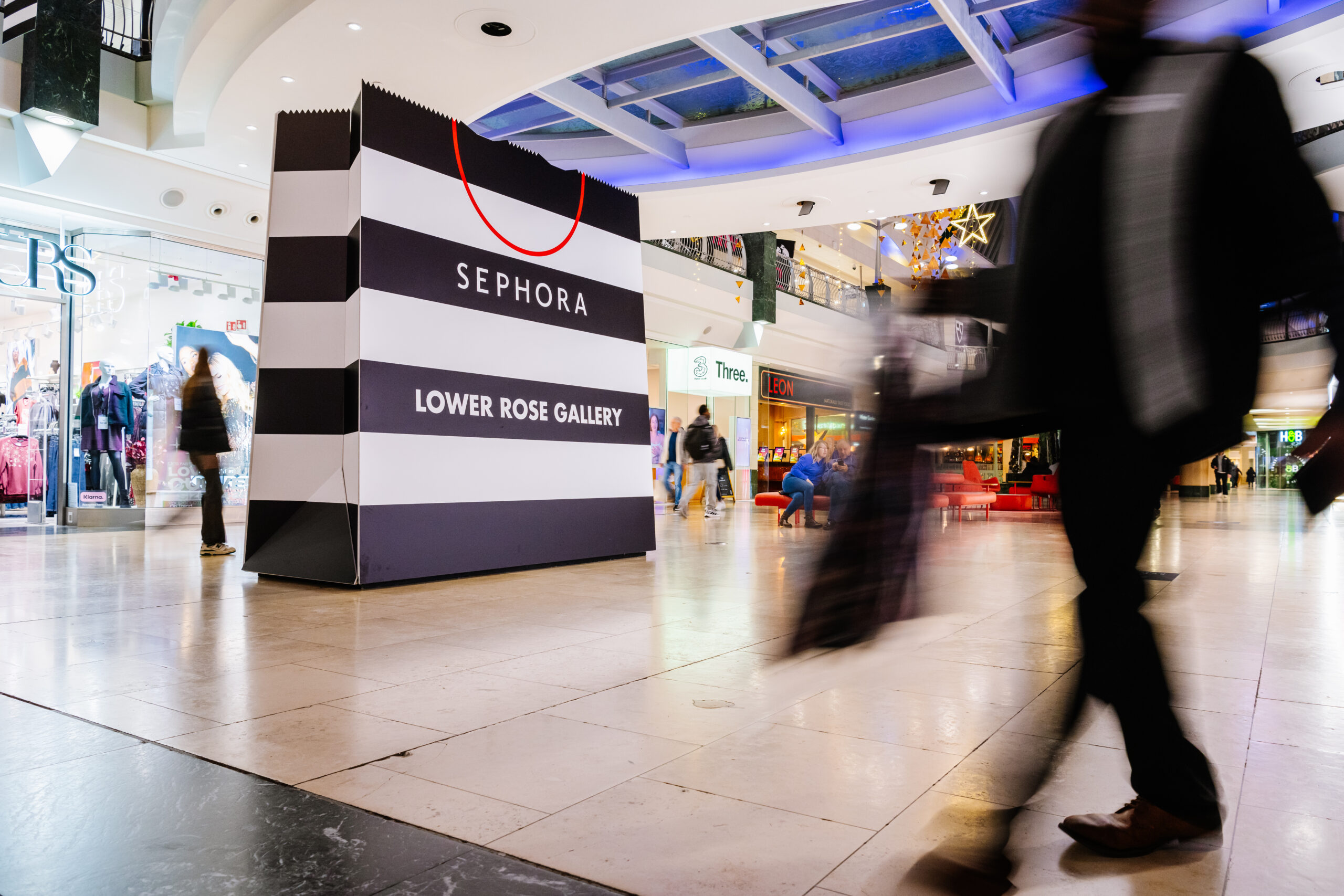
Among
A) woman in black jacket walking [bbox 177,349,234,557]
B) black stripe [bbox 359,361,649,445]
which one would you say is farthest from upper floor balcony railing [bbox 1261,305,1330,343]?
woman in black jacket walking [bbox 177,349,234,557]

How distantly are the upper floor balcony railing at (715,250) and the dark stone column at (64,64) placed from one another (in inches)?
318

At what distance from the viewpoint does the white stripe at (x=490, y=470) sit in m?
5.12

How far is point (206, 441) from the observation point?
275 inches

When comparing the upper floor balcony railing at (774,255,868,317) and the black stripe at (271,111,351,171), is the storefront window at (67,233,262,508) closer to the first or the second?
the black stripe at (271,111,351,171)

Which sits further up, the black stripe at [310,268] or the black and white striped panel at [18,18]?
the black and white striped panel at [18,18]

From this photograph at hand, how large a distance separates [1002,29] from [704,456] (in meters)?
6.51

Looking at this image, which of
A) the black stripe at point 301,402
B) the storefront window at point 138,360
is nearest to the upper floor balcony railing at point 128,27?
the storefront window at point 138,360

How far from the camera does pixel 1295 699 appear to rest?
9.01 feet

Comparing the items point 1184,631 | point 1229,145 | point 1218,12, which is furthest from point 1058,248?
point 1218,12

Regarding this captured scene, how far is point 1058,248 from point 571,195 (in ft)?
18.7

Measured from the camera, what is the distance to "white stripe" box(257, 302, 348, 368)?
5.22 metres

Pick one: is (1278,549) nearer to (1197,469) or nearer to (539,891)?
(1197,469)

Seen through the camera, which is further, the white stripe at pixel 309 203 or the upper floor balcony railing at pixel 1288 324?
the white stripe at pixel 309 203

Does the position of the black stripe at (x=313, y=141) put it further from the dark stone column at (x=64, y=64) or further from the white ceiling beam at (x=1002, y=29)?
the white ceiling beam at (x=1002, y=29)
